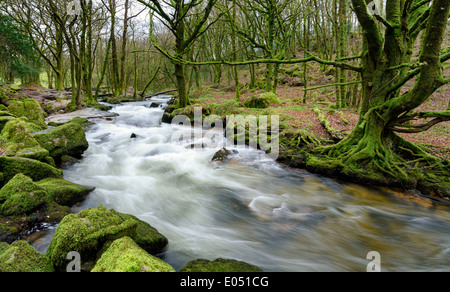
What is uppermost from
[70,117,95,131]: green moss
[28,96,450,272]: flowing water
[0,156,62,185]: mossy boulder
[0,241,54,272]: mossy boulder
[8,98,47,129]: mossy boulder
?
[8,98,47,129]: mossy boulder

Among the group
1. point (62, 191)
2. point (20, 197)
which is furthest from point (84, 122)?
point (20, 197)

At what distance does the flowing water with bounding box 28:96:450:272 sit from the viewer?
12.9ft

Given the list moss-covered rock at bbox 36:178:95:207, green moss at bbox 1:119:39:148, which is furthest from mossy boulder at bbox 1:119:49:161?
moss-covered rock at bbox 36:178:95:207

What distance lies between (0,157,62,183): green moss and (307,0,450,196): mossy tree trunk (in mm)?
7410

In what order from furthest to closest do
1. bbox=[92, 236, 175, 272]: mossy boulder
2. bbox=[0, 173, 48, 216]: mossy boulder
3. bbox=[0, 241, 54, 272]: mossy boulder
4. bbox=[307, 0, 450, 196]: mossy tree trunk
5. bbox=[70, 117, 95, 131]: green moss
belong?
1. bbox=[70, 117, 95, 131]: green moss
2. bbox=[307, 0, 450, 196]: mossy tree trunk
3. bbox=[0, 173, 48, 216]: mossy boulder
4. bbox=[0, 241, 54, 272]: mossy boulder
5. bbox=[92, 236, 175, 272]: mossy boulder

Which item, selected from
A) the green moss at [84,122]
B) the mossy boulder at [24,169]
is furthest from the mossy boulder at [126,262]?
Result: the green moss at [84,122]

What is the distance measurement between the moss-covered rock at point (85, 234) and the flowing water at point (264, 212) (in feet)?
3.72

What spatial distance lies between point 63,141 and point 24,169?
2.68 meters

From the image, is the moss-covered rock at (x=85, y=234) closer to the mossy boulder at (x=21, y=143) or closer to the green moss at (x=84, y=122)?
the mossy boulder at (x=21, y=143)

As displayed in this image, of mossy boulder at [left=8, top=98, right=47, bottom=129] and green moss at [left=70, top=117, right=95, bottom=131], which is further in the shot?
green moss at [left=70, top=117, right=95, bottom=131]

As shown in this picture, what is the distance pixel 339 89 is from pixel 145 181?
515 inches

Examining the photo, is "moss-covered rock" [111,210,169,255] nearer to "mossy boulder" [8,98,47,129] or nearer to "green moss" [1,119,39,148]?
"green moss" [1,119,39,148]
